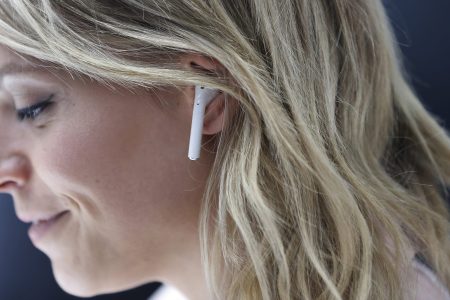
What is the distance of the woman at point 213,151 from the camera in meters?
0.88

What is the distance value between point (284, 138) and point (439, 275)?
1.46ft

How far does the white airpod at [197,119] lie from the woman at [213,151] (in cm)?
2

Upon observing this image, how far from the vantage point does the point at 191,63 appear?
0.92 m

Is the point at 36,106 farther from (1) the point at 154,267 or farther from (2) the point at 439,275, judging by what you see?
(2) the point at 439,275

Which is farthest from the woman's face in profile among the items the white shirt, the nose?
the white shirt

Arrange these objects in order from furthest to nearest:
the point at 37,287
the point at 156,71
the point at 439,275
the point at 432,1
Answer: the point at 37,287 < the point at 432,1 < the point at 439,275 < the point at 156,71

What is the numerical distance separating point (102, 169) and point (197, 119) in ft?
0.61

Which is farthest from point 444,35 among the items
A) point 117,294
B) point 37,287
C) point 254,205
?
point 37,287

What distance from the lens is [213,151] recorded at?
1.01m

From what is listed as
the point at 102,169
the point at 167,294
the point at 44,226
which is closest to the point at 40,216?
the point at 44,226

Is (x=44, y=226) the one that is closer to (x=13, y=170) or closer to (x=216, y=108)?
(x=13, y=170)

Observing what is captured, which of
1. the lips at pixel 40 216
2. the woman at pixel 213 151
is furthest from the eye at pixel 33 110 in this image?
the lips at pixel 40 216

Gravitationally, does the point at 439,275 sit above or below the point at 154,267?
below

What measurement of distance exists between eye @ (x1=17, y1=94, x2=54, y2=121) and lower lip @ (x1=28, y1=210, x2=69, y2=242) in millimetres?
203
